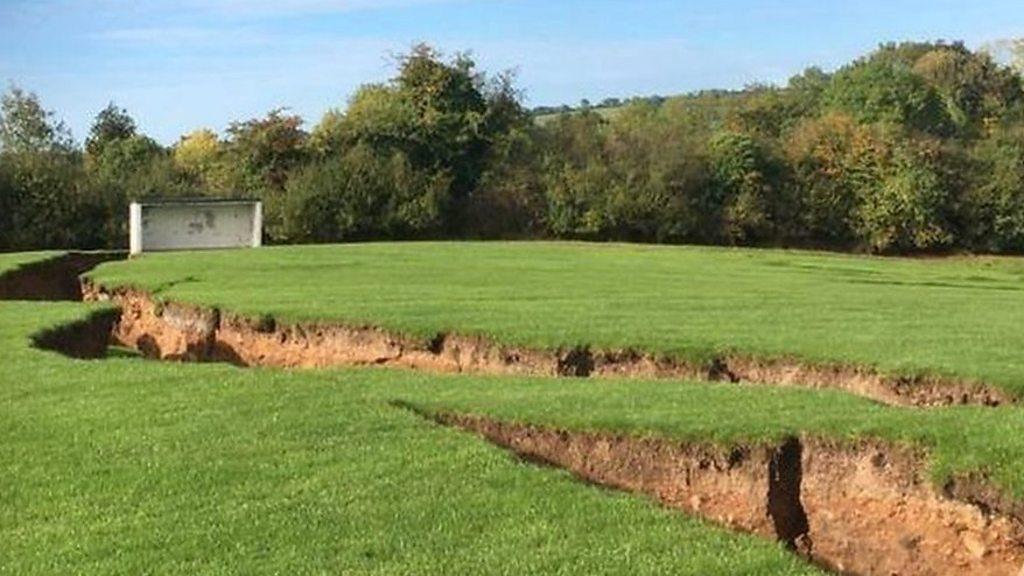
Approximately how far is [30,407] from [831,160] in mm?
60631

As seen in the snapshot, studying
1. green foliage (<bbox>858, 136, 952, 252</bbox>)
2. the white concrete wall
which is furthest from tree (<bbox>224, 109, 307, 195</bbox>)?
green foliage (<bbox>858, 136, 952, 252</bbox>)

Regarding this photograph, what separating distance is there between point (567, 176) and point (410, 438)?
55804 millimetres

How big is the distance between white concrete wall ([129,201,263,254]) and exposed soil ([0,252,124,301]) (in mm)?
5676

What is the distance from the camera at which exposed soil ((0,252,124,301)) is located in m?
34.9

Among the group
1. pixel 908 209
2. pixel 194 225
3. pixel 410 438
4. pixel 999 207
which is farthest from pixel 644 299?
pixel 999 207

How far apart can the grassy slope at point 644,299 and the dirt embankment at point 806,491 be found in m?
5.02

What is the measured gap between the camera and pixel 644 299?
2705 cm

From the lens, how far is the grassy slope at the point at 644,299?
762 inches

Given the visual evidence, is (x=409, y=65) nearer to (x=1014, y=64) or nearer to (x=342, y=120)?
(x=342, y=120)

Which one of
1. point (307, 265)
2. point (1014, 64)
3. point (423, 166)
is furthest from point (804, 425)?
point (1014, 64)

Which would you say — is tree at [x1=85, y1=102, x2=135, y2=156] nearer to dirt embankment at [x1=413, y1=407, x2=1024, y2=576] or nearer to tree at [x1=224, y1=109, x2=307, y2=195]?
tree at [x1=224, y1=109, x2=307, y2=195]

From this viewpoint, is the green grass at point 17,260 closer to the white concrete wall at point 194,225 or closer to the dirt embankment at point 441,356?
the white concrete wall at point 194,225

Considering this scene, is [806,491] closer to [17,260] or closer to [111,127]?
[17,260]

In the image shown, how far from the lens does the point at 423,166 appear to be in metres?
67.8
